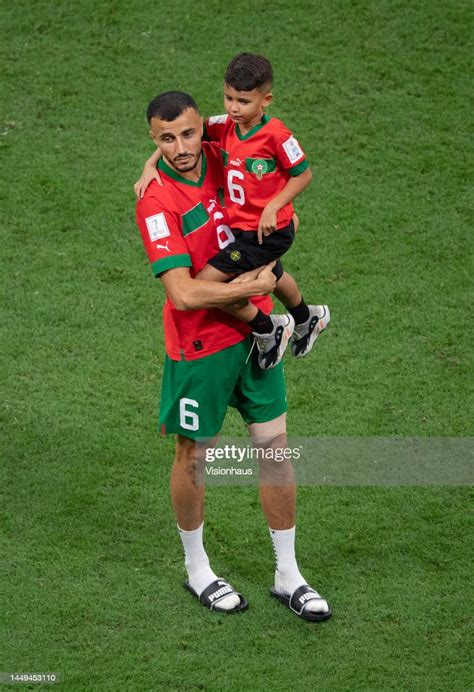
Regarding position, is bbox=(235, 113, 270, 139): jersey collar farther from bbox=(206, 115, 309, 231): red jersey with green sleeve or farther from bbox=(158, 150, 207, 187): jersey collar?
bbox=(158, 150, 207, 187): jersey collar

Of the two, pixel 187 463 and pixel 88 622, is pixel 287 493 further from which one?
pixel 88 622

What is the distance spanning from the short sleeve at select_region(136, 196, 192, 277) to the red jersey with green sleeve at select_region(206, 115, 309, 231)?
12.0 inches

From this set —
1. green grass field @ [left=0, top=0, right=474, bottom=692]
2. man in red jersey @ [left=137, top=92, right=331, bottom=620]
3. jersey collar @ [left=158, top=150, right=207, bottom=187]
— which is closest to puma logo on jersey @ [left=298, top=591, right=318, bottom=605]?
man in red jersey @ [left=137, top=92, right=331, bottom=620]

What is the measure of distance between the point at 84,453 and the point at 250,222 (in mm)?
1642

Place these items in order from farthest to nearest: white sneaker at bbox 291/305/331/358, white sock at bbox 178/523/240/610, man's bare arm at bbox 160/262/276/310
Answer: white sneaker at bbox 291/305/331/358
white sock at bbox 178/523/240/610
man's bare arm at bbox 160/262/276/310

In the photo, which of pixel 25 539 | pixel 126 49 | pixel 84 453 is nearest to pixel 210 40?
pixel 126 49

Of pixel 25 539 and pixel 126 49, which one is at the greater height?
pixel 126 49

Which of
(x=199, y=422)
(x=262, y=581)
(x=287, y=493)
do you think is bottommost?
(x=262, y=581)

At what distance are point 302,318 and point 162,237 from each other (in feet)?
3.25

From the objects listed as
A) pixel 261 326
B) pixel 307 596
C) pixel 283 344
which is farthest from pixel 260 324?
pixel 307 596

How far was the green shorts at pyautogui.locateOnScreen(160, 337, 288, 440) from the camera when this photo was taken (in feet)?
15.2

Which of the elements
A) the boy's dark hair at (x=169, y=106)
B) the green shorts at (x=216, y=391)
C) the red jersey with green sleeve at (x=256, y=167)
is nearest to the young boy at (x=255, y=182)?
the red jersey with green sleeve at (x=256, y=167)

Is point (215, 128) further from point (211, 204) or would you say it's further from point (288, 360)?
point (288, 360)

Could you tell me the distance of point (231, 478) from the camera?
5.60 meters
